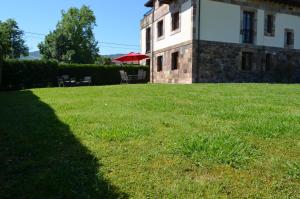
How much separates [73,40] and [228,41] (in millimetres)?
37547

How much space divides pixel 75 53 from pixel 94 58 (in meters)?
5.30

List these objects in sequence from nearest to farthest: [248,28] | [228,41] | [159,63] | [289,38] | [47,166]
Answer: [47,166] → [228,41] → [248,28] → [289,38] → [159,63]

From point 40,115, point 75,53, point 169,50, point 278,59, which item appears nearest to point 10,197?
point 40,115

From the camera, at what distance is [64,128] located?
19.8 ft

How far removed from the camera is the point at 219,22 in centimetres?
2323

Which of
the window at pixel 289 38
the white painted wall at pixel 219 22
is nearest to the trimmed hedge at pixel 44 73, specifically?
the white painted wall at pixel 219 22

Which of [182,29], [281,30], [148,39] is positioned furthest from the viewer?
[148,39]

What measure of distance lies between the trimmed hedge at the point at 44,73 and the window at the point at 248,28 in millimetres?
8380

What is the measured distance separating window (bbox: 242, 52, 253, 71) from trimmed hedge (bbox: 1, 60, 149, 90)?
8057 mm

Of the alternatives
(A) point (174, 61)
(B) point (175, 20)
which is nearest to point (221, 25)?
(B) point (175, 20)

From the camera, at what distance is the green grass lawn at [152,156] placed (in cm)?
344

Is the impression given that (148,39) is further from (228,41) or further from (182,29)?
(228,41)

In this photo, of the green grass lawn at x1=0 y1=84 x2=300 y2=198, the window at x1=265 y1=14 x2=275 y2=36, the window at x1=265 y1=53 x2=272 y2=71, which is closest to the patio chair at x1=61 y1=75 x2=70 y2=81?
the window at x1=265 y1=53 x2=272 y2=71

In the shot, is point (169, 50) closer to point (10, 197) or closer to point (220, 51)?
point (220, 51)
